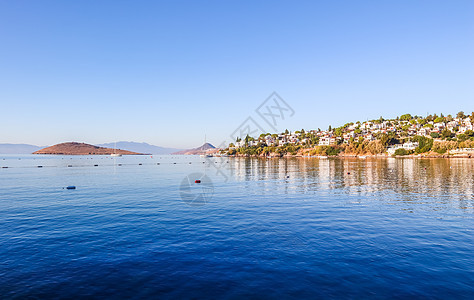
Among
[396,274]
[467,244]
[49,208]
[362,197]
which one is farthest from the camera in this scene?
[362,197]

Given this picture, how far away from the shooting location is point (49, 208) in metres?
36.5

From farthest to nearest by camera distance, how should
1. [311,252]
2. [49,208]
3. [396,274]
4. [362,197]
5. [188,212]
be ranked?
[362,197] < [49,208] < [188,212] < [311,252] < [396,274]

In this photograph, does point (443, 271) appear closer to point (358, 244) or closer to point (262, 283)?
point (358, 244)

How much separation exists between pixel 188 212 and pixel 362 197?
2876 centimetres

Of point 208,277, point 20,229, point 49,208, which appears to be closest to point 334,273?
point 208,277

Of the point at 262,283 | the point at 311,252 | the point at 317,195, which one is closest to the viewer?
the point at 262,283

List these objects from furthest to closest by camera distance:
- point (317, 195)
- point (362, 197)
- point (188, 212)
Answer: point (317, 195), point (362, 197), point (188, 212)

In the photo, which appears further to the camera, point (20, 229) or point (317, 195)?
point (317, 195)

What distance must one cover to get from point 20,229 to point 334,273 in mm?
29443

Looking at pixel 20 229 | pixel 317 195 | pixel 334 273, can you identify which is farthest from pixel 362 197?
pixel 20 229

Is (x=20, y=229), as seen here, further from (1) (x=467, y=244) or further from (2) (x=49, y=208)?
(1) (x=467, y=244)

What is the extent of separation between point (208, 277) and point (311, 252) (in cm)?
823

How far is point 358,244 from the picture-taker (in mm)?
21062

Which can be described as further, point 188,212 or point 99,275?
point 188,212
